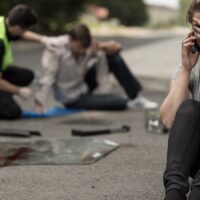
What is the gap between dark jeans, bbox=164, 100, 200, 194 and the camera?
3871 mm

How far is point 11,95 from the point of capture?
776cm

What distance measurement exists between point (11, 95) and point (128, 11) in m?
49.0

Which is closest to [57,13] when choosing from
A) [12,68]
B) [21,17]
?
[12,68]

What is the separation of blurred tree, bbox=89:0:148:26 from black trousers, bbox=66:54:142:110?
140 feet

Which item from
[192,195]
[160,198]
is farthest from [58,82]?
[192,195]

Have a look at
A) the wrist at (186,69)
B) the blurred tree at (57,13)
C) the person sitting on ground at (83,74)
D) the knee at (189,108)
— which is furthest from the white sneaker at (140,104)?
the blurred tree at (57,13)

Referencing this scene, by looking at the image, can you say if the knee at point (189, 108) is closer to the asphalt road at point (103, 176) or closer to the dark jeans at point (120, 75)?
the asphalt road at point (103, 176)

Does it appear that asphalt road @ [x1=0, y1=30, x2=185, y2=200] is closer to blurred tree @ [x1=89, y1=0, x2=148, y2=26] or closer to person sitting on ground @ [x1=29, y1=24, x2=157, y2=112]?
person sitting on ground @ [x1=29, y1=24, x2=157, y2=112]

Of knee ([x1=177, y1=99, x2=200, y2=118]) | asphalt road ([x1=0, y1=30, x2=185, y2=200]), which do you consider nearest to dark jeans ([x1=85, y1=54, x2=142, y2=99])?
asphalt road ([x1=0, y1=30, x2=185, y2=200])

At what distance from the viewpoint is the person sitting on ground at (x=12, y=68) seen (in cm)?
718

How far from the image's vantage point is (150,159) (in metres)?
5.53

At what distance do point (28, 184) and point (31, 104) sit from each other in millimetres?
4301

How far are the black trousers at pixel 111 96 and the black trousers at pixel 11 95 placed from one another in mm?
751

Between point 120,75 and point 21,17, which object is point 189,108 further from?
point 120,75
